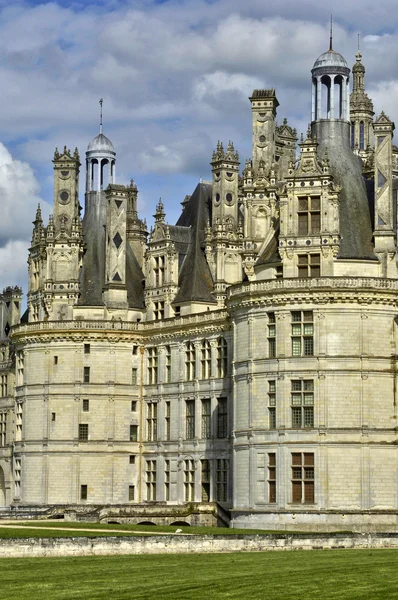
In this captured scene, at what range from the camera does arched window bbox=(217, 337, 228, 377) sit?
3066 inches

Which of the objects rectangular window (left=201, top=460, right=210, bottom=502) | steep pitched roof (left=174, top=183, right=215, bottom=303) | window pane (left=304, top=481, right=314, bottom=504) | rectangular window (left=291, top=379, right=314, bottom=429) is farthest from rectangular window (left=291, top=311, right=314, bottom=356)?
steep pitched roof (left=174, top=183, right=215, bottom=303)

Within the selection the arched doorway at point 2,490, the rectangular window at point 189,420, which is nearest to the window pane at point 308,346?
the rectangular window at point 189,420

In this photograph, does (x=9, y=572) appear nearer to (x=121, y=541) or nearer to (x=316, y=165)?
(x=121, y=541)

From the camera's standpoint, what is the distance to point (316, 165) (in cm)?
6969

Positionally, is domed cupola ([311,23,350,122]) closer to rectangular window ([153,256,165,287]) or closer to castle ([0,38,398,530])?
castle ([0,38,398,530])

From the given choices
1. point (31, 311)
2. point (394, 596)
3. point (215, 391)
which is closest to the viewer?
point (394, 596)

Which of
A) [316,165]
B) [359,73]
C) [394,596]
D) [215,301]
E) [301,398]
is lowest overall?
[394,596]

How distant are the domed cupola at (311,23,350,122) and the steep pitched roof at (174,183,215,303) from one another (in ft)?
44.0

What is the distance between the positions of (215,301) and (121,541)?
114ft

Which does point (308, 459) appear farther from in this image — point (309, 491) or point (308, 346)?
point (308, 346)

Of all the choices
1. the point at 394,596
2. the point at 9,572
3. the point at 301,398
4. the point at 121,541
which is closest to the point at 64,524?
the point at 301,398

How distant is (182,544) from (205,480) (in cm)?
2968

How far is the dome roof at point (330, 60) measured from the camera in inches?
2931

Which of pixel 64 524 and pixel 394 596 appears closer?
pixel 394 596
